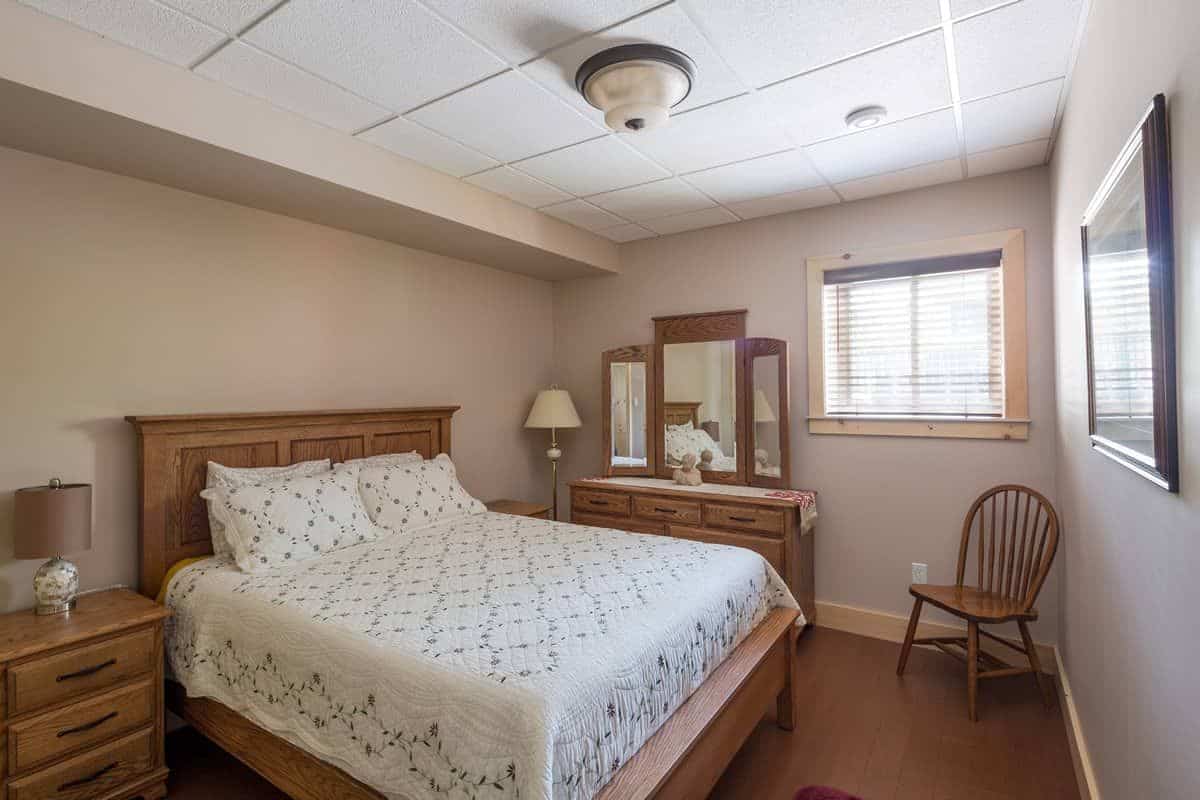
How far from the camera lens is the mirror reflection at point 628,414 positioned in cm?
432

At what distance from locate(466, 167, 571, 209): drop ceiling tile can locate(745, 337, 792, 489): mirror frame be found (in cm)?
153

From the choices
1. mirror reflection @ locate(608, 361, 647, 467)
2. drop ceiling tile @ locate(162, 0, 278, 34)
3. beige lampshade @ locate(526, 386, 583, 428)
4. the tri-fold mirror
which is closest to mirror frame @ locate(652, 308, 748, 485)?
the tri-fold mirror

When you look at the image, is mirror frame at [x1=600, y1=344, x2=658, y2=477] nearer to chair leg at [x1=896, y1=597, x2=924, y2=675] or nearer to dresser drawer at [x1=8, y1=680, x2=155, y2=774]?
chair leg at [x1=896, y1=597, x2=924, y2=675]

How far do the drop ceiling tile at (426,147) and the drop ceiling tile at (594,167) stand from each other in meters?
0.25

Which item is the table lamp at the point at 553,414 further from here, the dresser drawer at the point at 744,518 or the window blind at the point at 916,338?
the window blind at the point at 916,338

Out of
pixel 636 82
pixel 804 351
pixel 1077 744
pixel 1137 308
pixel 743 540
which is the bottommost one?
pixel 1077 744

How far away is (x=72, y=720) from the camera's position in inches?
77.4

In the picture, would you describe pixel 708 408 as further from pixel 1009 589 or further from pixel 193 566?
pixel 193 566

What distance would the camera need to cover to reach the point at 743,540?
11.1 feet

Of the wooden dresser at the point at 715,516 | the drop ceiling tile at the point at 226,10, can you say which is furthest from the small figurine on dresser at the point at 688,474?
the drop ceiling tile at the point at 226,10

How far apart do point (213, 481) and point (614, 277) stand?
9.88 ft

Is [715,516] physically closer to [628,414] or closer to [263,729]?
[628,414]

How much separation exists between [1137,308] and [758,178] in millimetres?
2218

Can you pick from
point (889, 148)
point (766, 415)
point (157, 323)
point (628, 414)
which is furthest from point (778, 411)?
point (157, 323)
